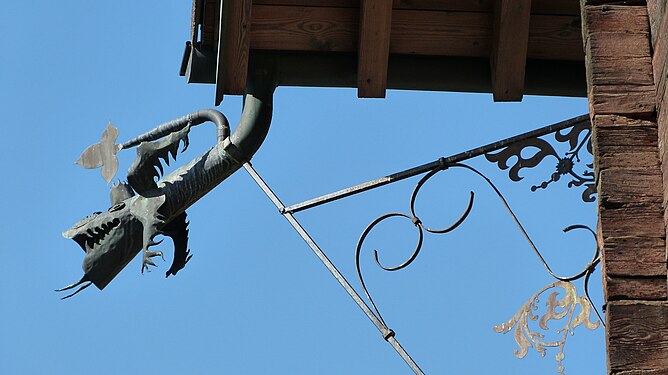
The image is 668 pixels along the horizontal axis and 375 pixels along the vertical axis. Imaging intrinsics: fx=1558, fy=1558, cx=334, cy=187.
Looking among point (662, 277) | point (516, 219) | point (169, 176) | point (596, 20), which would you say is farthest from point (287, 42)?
point (662, 277)

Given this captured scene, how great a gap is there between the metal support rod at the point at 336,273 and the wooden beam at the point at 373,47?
1.60 feet

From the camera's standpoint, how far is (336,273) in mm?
5328

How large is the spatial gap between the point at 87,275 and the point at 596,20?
2.55 meters

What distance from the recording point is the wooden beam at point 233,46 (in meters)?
5.23

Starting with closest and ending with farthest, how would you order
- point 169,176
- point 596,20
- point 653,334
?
1. point 653,334
2. point 596,20
3. point 169,176

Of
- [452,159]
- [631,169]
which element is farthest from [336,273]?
[631,169]

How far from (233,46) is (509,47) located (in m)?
0.95

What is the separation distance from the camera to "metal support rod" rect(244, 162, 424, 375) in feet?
16.5

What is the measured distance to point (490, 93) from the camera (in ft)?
18.4

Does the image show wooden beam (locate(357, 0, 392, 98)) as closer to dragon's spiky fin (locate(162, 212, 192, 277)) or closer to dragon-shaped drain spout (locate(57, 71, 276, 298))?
A: dragon-shaped drain spout (locate(57, 71, 276, 298))

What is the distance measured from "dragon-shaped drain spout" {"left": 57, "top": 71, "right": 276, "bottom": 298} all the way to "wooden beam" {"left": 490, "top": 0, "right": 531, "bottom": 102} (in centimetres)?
80

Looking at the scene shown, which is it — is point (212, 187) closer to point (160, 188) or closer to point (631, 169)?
point (160, 188)

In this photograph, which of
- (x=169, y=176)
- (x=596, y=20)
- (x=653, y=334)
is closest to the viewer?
(x=653, y=334)

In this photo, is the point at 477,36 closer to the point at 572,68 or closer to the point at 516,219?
the point at 572,68
